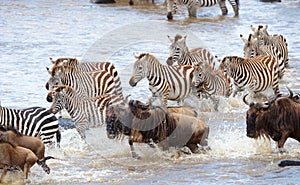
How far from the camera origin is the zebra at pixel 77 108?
12.8 meters

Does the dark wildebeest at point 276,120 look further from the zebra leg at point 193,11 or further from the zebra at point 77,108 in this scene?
the zebra leg at point 193,11

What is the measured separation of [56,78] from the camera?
14.0 m

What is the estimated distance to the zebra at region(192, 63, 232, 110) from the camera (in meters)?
15.2

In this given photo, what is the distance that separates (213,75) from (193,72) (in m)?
0.47

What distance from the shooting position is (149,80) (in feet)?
49.5

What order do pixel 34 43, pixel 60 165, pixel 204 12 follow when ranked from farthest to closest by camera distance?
pixel 204 12 < pixel 34 43 < pixel 60 165

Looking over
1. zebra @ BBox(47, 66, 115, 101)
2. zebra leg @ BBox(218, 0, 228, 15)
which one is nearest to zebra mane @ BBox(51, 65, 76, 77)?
zebra @ BBox(47, 66, 115, 101)

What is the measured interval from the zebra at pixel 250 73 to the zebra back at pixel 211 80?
0.32m

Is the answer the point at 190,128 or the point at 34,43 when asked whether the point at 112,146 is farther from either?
the point at 34,43

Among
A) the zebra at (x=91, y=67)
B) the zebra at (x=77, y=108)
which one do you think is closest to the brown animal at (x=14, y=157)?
the zebra at (x=77, y=108)

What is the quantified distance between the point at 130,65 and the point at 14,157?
9490 mm

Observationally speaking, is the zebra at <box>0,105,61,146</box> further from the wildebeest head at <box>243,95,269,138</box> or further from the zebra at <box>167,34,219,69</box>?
the zebra at <box>167,34,219,69</box>

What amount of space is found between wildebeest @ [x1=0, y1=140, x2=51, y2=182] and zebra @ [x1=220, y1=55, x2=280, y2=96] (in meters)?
6.42

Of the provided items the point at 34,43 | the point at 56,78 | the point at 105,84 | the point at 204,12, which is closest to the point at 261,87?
the point at 105,84
